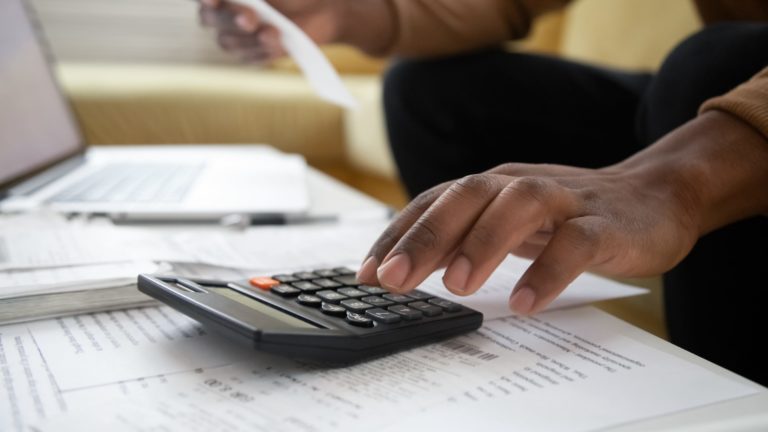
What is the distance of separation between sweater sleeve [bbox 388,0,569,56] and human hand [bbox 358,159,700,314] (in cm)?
57

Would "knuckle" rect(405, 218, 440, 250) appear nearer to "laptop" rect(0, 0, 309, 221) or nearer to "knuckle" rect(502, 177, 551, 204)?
"knuckle" rect(502, 177, 551, 204)

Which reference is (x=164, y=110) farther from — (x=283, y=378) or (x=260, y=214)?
(x=283, y=378)

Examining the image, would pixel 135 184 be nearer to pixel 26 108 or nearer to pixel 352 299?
pixel 26 108

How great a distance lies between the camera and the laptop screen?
80 centimetres

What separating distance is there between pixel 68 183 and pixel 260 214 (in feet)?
0.88

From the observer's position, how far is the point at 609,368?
0.34 meters

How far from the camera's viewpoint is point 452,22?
95 centimetres

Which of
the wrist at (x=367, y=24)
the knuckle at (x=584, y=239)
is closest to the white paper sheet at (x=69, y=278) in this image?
the knuckle at (x=584, y=239)

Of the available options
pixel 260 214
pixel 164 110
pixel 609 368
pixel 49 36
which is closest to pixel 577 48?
pixel 164 110

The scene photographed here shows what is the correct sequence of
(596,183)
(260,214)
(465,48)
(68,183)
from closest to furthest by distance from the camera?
1. (596,183)
2. (260,214)
3. (68,183)
4. (465,48)

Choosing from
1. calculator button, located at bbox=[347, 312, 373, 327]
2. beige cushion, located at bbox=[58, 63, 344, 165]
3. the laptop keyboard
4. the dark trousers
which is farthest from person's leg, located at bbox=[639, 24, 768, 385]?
beige cushion, located at bbox=[58, 63, 344, 165]

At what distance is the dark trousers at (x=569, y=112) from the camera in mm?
571

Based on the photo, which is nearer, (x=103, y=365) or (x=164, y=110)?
(x=103, y=365)

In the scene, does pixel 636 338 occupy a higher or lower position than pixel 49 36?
lower
